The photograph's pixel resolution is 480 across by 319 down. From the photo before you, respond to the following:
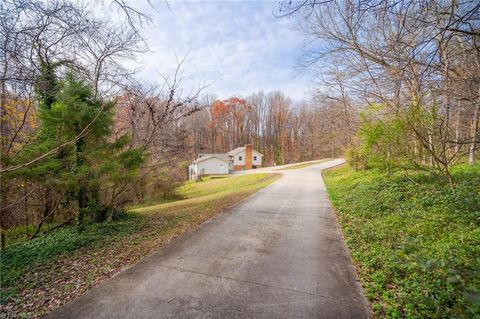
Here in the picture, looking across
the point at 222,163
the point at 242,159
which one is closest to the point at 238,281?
the point at 222,163

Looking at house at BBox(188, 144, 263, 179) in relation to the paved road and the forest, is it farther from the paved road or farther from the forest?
the paved road

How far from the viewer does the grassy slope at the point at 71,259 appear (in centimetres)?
330

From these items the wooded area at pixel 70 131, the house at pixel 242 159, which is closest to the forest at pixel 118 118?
the wooded area at pixel 70 131

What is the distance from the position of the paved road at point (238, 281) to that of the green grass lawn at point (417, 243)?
39 centimetres

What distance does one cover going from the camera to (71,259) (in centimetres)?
465

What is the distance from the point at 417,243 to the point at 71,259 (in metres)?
6.60

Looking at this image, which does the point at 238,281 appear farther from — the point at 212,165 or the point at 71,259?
the point at 212,165

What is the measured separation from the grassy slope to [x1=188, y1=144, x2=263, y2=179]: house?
2706 cm

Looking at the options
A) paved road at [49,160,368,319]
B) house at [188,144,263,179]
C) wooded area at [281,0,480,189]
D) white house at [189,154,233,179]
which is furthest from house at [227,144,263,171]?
paved road at [49,160,368,319]

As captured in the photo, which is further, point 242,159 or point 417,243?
point 242,159

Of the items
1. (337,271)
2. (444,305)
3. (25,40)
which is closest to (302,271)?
(337,271)

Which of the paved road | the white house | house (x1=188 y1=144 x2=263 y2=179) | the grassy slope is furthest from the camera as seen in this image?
house (x1=188 y1=144 x2=263 y2=179)

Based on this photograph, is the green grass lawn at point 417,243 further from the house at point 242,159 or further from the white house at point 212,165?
the house at point 242,159

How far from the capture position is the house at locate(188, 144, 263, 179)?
35031 millimetres
